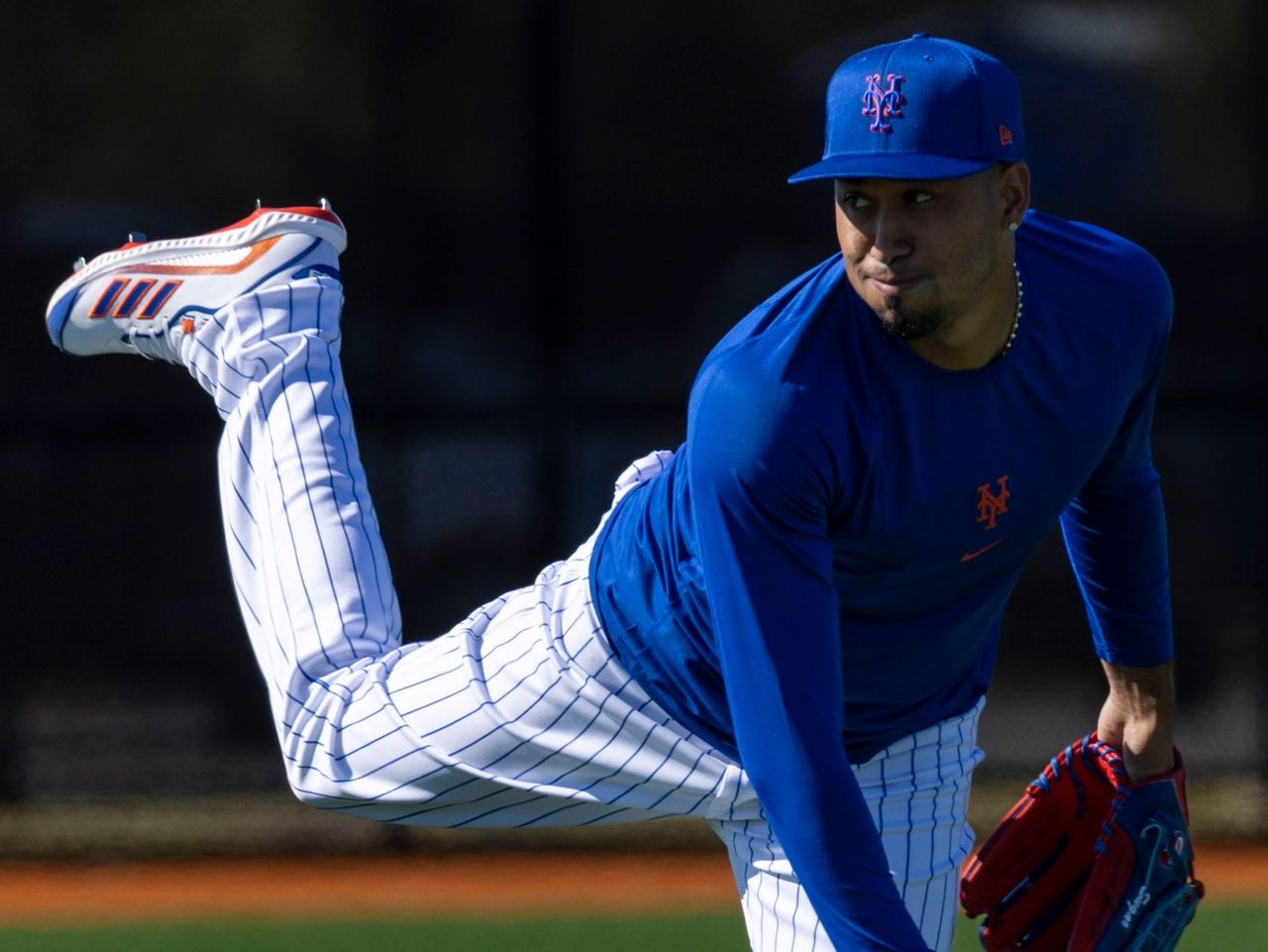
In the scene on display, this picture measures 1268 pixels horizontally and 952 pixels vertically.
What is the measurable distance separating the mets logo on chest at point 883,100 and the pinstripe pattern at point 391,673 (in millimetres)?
849

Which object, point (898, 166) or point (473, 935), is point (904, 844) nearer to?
point (898, 166)

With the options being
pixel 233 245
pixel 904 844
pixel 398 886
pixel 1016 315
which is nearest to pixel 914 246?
pixel 1016 315

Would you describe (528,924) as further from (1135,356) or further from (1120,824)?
(1135,356)

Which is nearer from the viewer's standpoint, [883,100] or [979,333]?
[883,100]

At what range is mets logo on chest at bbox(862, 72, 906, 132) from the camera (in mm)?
2104

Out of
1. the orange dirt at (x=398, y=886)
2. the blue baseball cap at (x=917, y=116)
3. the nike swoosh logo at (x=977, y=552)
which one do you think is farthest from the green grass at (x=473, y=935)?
the blue baseball cap at (x=917, y=116)

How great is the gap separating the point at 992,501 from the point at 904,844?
1.86 ft

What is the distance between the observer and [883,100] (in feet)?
6.96

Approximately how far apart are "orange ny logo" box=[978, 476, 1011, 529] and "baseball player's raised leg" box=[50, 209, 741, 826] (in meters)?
0.53

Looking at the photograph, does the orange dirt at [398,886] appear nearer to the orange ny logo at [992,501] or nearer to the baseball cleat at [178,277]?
the baseball cleat at [178,277]

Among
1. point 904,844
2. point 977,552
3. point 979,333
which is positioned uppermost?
point 979,333

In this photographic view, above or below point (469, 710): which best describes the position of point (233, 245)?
above

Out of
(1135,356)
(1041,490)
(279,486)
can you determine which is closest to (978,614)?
(1041,490)

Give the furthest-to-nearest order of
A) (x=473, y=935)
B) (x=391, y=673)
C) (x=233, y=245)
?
1. (x=473, y=935)
2. (x=233, y=245)
3. (x=391, y=673)
